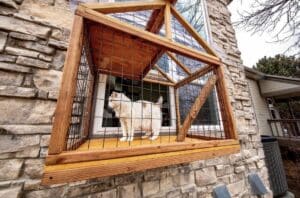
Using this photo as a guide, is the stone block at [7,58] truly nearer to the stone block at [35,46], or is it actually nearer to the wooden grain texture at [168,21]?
the stone block at [35,46]

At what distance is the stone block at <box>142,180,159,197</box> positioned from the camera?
1209 millimetres

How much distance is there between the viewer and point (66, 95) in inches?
24.0

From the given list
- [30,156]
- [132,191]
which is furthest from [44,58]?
[132,191]

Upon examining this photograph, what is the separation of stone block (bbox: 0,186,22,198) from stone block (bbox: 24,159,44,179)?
3.1 inches

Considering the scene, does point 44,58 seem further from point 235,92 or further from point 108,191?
point 235,92

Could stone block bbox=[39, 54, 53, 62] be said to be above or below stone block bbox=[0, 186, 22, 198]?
above

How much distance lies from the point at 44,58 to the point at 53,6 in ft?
1.78

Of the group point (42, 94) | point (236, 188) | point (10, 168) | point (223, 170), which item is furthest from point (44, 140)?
point (236, 188)

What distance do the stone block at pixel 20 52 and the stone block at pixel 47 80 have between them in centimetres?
14

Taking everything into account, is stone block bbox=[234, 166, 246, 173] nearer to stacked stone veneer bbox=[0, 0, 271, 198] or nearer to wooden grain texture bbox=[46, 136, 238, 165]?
stacked stone veneer bbox=[0, 0, 271, 198]

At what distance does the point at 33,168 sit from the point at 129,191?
713 mm

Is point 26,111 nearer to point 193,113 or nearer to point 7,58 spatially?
point 7,58

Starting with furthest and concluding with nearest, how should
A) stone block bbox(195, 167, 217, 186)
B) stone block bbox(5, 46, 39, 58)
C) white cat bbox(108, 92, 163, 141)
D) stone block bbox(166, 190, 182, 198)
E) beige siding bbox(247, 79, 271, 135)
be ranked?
beige siding bbox(247, 79, 271, 135), stone block bbox(195, 167, 217, 186), stone block bbox(166, 190, 182, 198), white cat bbox(108, 92, 163, 141), stone block bbox(5, 46, 39, 58)

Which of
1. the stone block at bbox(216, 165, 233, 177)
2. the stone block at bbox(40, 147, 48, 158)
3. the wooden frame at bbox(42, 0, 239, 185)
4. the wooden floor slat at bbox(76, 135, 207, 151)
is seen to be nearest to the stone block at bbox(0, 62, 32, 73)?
the wooden frame at bbox(42, 0, 239, 185)
